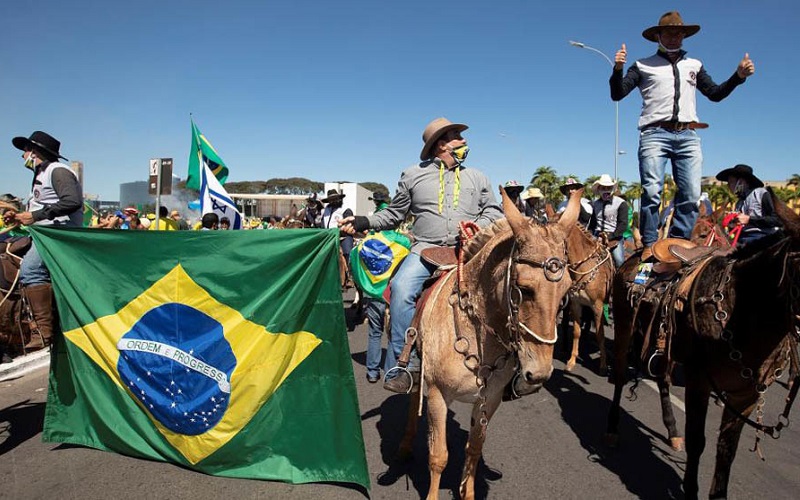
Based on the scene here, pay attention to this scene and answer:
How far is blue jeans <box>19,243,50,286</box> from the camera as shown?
13.5 ft

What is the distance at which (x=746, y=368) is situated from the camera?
2.99 metres

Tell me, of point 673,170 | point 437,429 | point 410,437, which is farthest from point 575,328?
point 437,429

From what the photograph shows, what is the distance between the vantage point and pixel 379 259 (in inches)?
209

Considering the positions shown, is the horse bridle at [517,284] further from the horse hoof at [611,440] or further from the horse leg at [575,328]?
the horse leg at [575,328]

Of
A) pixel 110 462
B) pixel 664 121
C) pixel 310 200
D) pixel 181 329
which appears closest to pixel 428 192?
pixel 181 329

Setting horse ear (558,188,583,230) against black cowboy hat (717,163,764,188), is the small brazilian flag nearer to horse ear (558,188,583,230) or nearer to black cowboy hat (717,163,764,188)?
horse ear (558,188,583,230)

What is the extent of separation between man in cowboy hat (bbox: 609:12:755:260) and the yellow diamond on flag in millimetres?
3787

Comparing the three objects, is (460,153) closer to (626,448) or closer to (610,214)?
(626,448)

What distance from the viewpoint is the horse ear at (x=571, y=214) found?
2584 millimetres

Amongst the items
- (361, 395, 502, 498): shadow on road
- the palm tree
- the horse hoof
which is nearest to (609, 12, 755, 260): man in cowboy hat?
the horse hoof

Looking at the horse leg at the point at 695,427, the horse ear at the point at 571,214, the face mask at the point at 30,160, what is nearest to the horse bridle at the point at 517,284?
the horse ear at the point at 571,214

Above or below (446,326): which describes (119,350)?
below

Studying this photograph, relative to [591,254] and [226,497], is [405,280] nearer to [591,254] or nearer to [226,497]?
[226,497]

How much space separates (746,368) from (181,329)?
4107 mm
